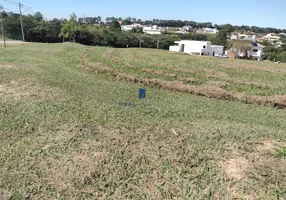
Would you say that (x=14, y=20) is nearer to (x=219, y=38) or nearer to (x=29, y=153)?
(x=29, y=153)

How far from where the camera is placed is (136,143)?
352cm

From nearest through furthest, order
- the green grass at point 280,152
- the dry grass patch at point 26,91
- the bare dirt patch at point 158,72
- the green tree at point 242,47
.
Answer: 1. the green grass at point 280,152
2. the dry grass patch at point 26,91
3. the bare dirt patch at point 158,72
4. the green tree at point 242,47

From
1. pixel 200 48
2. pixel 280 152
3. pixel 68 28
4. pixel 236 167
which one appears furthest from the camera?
pixel 200 48

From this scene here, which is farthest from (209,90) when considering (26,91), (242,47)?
(242,47)

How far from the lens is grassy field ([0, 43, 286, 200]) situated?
8.48 feet

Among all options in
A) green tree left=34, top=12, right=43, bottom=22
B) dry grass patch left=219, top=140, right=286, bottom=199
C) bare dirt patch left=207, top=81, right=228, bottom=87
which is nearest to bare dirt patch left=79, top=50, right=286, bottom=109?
bare dirt patch left=207, top=81, right=228, bottom=87

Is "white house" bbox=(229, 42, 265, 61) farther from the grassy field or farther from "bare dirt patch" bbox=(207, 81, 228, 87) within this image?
the grassy field

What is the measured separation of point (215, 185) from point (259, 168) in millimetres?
705

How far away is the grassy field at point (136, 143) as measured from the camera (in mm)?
2584

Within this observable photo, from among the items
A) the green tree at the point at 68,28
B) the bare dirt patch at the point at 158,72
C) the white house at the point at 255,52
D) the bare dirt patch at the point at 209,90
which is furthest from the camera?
the white house at the point at 255,52

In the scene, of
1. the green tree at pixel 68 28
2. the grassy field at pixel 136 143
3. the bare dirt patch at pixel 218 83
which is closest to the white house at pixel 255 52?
the green tree at pixel 68 28

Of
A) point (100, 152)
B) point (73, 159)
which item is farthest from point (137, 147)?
point (73, 159)

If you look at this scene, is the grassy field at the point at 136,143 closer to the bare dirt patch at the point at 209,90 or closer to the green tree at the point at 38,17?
the bare dirt patch at the point at 209,90

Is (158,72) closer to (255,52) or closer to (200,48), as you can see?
(200,48)
